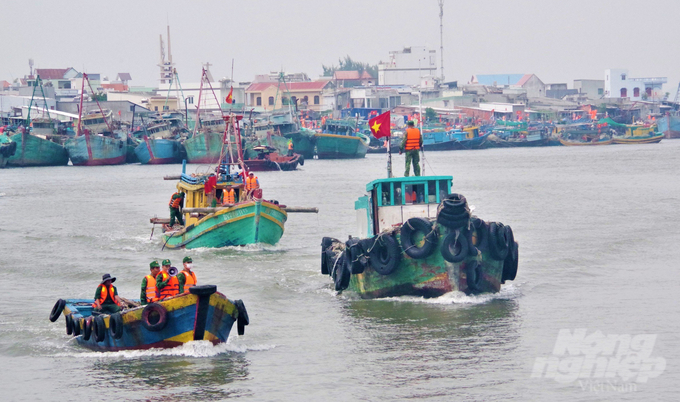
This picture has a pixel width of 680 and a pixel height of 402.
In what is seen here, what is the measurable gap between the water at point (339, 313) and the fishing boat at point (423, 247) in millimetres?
464

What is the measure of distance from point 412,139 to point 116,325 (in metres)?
9.38

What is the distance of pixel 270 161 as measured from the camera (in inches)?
3214

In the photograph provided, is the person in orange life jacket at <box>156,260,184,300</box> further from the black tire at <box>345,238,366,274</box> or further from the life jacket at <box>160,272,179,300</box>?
the black tire at <box>345,238,366,274</box>

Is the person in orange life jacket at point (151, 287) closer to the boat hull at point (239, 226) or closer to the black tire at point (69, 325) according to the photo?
Result: the black tire at point (69, 325)

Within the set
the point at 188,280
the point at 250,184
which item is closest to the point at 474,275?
the point at 188,280

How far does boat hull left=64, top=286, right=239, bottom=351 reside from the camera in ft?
59.5

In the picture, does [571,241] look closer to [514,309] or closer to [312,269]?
[312,269]

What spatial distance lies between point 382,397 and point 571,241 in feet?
67.4

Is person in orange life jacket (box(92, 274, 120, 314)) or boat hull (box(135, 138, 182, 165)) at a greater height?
boat hull (box(135, 138, 182, 165))

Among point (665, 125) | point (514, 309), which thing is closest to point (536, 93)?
point (665, 125)

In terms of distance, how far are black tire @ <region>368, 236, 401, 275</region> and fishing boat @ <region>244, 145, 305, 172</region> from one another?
57655mm

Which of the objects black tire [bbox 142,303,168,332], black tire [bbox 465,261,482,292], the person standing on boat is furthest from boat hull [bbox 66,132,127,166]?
black tire [bbox 142,303,168,332]

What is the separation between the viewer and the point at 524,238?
3672cm

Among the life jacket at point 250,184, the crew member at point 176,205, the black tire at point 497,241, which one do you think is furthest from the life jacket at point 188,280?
the crew member at point 176,205
